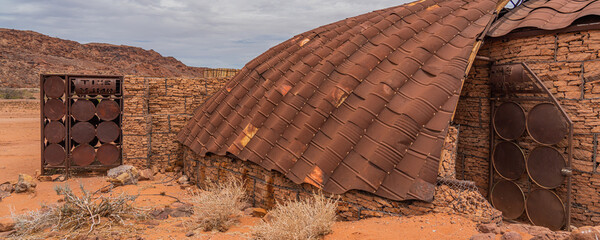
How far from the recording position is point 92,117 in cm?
921

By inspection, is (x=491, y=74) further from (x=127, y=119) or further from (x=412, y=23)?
(x=127, y=119)

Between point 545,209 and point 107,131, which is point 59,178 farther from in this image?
point 545,209

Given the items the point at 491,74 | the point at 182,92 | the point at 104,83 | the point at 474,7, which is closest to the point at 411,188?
the point at 491,74

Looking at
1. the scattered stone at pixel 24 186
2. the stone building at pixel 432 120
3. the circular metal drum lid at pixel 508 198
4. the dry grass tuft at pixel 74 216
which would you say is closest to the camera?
the stone building at pixel 432 120

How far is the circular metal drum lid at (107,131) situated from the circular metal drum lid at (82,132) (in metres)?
0.20

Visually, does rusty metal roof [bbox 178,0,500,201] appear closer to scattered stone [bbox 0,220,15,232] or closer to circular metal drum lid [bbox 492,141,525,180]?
circular metal drum lid [bbox 492,141,525,180]

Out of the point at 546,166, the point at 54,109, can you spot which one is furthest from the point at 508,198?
the point at 54,109

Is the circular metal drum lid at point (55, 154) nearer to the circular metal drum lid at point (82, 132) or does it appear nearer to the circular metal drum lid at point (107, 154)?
the circular metal drum lid at point (82, 132)

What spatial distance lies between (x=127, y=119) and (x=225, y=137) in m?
3.47

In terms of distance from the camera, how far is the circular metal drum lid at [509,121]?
638 cm

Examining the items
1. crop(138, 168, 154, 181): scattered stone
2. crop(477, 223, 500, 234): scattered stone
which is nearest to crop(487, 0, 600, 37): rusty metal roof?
crop(477, 223, 500, 234): scattered stone

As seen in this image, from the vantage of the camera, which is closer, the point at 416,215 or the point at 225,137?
the point at 416,215

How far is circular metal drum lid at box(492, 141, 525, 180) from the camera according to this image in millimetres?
6395

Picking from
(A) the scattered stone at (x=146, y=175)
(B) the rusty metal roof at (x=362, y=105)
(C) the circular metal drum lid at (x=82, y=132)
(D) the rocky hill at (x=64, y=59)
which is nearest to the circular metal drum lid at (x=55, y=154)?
(C) the circular metal drum lid at (x=82, y=132)
